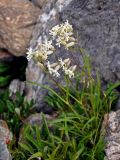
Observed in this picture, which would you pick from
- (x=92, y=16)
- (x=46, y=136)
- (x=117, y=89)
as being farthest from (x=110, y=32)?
(x=46, y=136)

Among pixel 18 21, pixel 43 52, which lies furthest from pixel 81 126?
pixel 18 21

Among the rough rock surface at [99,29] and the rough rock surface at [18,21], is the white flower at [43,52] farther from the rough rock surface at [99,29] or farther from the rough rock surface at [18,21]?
the rough rock surface at [18,21]

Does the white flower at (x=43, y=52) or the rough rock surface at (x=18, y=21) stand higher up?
the rough rock surface at (x=18, y=21)

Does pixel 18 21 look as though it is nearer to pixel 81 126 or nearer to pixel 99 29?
pixel 99 29

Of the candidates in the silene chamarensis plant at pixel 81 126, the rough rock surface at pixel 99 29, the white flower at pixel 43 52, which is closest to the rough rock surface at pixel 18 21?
the rough rock surface at pixel 99 29

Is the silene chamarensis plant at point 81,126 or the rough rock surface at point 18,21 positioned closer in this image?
the silene chamarensis plant at point 81,126

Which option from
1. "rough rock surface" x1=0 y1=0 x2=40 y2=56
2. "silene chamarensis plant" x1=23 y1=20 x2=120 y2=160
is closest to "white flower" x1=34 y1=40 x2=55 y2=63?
"silene chamarensis plant" x1=23 y1=20 x2=120 y2=160

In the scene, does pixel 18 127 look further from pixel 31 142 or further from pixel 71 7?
pixel 71 7

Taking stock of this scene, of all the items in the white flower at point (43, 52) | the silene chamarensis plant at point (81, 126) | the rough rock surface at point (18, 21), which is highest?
the rough rock surface at point (18, 21)
